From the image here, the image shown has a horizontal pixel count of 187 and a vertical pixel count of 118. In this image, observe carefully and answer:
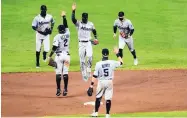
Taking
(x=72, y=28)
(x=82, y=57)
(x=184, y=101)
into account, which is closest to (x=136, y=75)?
(x=82, y=57)

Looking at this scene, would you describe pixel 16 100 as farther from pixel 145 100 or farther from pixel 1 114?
pixel 145 100

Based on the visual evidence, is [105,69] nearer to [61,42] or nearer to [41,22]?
[61,42]

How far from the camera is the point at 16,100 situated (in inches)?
859

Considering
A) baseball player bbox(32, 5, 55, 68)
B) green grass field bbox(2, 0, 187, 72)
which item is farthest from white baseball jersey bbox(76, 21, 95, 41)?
green grass field bbox(2, 0, 187, 72)

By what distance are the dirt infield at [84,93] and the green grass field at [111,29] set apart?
192 cm

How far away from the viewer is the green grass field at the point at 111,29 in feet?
97.0

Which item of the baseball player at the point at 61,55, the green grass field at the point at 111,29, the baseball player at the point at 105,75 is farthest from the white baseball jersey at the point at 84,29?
the baseball player at the point at 105,75

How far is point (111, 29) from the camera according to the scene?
36906mm

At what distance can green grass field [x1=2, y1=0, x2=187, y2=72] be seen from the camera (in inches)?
1164

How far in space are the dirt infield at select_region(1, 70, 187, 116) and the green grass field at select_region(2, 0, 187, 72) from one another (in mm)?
1919

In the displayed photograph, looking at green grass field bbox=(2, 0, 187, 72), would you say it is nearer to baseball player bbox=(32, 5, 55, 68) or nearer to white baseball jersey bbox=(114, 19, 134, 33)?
baseball player bbox=(32, 5, 55, 68)

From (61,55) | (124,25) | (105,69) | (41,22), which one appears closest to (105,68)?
(105,69)

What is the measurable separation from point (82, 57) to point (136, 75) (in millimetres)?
2641

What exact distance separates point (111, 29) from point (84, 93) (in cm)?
1432
